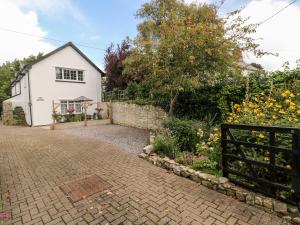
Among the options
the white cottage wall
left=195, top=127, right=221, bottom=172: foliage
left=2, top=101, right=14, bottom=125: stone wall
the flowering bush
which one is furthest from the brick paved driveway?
left=2, top=101, right=14, bottom=125: stone wall

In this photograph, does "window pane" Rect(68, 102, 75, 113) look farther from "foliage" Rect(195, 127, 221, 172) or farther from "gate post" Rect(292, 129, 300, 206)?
"gate post" Rect(292, 129, 300, 206)

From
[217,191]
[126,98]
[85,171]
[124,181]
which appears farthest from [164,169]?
[126,98]

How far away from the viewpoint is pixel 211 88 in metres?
7.46

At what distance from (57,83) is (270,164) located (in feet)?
53.0

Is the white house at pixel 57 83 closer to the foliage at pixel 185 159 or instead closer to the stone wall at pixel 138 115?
the stone wall at pixel 138 115

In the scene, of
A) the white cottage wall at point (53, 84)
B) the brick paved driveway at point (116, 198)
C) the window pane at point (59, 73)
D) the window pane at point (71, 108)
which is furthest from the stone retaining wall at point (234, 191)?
the window pane at point (59, 73)

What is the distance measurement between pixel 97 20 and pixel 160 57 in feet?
21.2

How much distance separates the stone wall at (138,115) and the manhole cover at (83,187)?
16.9ft

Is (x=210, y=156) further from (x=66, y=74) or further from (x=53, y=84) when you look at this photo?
(x=66, y=74)

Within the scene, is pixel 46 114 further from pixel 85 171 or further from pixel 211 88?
pixel 211 88

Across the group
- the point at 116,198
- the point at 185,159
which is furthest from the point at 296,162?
the point at 116,198

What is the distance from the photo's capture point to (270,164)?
9.74ft

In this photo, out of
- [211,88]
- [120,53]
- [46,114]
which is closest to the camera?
[211,88]

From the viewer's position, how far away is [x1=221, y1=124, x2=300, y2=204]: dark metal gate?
270 cm
